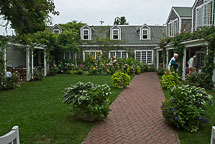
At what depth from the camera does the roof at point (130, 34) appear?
78.2ft

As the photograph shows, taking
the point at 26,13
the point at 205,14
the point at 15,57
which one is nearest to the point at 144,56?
the point at 205,14

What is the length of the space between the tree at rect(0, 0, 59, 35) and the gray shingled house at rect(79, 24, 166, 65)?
1271cm

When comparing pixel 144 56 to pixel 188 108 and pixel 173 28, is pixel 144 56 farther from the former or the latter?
pixel 188 108

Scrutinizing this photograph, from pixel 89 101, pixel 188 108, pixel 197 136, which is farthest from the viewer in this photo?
pixel 89 101

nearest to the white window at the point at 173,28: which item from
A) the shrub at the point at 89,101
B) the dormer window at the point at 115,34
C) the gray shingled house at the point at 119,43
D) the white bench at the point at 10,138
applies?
the gray shingled house at the point at 119,43

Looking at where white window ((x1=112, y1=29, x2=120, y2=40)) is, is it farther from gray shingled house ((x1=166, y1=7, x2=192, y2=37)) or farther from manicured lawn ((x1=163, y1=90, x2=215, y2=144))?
manicured lawn ((x1=163, y1=90, x2=215, y2=144))

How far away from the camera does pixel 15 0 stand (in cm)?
761

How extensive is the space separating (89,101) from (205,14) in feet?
40.6

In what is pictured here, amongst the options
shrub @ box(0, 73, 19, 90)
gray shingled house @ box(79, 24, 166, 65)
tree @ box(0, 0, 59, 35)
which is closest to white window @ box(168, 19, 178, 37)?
gray shingled house @ box(79, 24, 166, 65)

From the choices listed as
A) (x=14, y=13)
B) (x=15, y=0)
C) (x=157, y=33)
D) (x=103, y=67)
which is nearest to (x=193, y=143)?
(x=15, y=0)

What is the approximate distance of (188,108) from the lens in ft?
15.0

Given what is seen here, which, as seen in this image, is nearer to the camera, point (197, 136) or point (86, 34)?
point (197, 136)

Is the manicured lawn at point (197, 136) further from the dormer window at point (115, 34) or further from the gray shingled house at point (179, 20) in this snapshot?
the dormer window at point (115, 34)

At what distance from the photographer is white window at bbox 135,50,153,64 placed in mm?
23641
